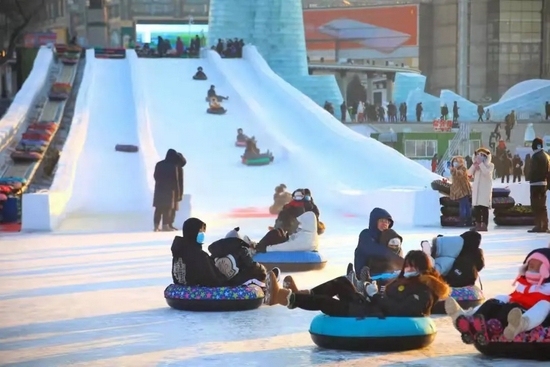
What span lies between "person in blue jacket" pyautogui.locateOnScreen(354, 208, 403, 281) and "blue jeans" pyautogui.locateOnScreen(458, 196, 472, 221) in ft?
25.4

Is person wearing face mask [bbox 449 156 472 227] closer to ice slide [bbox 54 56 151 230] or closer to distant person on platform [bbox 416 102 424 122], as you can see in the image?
ice slide [bbox 54 56 151 230]

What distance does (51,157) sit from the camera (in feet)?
80.0

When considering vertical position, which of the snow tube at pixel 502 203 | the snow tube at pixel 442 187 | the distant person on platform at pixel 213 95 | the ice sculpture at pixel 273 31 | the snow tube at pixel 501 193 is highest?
the ice sculpture at pixel 273 31

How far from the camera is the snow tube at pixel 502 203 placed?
17.7 metres

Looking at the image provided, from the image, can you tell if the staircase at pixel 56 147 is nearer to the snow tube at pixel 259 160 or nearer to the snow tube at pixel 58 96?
the snow tube at pixel 58 96

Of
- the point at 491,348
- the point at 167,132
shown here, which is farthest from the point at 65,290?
the point at 167,132

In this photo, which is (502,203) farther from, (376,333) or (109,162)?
(376,333)

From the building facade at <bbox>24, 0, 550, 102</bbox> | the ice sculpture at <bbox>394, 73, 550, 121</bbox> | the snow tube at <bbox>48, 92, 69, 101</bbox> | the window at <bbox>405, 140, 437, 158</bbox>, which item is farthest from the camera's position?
the building facade at <bbox>24, 0, 550, 102</bbox>

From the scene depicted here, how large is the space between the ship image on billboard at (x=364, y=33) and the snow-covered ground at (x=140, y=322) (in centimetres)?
5998

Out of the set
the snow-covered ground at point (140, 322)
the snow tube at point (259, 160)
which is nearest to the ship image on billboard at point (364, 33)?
the snow tube at point (259, 160)

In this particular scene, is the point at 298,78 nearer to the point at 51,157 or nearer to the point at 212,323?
the point at 51,157

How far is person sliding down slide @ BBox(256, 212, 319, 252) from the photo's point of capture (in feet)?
38.1

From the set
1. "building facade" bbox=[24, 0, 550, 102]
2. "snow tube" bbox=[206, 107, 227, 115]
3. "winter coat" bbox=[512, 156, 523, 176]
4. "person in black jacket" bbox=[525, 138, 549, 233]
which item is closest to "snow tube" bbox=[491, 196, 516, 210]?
"person in black jacket" bbox=[525, 138, 549, 233]

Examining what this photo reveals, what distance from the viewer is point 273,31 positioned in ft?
146
